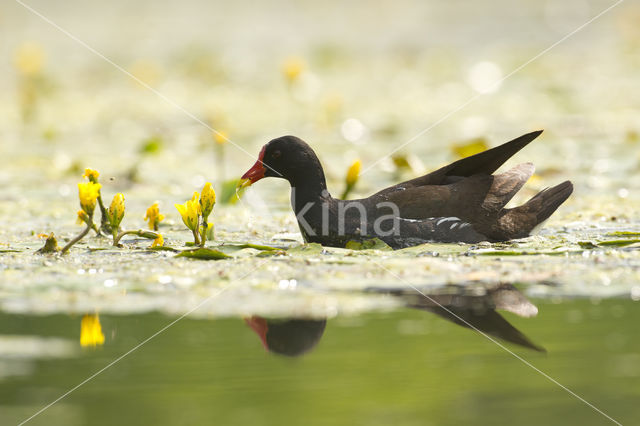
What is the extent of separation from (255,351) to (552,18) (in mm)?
17940

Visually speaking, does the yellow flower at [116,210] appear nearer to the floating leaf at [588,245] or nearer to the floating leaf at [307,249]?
the floating leaf at [307,249]

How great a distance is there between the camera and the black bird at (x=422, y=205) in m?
5.79

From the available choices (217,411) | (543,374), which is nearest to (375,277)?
(543,374)

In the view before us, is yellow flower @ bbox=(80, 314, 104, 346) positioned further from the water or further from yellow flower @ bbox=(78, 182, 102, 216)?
yellow flower @ bbox=(78, 182, 102, 216)

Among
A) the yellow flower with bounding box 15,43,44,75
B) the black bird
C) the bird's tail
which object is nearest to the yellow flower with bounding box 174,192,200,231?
the black bird

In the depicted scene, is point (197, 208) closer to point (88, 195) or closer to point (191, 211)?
point (191, 211)

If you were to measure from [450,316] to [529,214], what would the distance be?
210 cm

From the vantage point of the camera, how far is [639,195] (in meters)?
7.73

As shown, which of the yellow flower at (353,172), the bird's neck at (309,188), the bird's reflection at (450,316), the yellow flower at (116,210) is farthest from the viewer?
the yellow flower at (353,172)

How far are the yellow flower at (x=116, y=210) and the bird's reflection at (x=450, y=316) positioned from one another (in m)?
1.76

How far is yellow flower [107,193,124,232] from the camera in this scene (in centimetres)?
560

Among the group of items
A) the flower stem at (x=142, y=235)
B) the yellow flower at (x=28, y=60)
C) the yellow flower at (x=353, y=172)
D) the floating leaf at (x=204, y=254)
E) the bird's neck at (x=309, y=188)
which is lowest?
the floating leaf at (x=204, y=254)

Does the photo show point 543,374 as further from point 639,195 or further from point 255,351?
point 639,195

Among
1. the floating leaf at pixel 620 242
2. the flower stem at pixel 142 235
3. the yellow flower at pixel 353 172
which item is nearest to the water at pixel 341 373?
the floating leaf at pixel 620 242
